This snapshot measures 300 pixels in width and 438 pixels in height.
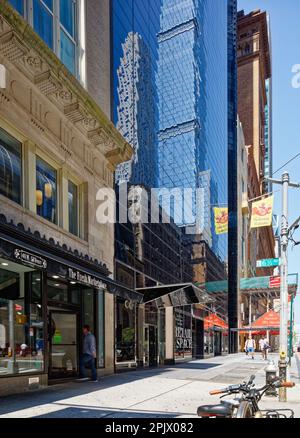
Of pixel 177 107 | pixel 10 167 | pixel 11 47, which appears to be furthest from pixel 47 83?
pixel 177 107

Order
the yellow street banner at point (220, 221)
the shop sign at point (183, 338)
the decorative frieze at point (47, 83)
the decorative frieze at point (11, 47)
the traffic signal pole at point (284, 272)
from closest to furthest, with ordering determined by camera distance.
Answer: the decorative frieze at point (11, 47)
the decorative frieze at point (47, 83)
the traffic signal pole at point (284, 272)
the shop sign at point (183, 338)
the yellow street banner at point (220, 221)

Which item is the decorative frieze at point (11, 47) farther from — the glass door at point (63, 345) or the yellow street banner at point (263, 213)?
the yellow street banner at point (263, 213)

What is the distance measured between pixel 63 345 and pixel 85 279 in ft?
10.2

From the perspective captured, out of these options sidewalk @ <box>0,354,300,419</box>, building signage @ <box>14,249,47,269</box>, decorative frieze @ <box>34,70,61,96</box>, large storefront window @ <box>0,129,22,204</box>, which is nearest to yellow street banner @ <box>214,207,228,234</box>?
sidewalk @ <box>0,354,300,419</box>

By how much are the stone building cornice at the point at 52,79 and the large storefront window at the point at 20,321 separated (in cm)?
485

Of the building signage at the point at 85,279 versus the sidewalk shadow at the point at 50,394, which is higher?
the building signage at the point at 85,279

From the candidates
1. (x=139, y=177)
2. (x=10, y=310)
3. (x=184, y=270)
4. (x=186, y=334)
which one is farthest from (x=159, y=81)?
(x=10, y=310)

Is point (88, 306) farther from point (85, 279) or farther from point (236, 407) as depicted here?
point (236, 407)

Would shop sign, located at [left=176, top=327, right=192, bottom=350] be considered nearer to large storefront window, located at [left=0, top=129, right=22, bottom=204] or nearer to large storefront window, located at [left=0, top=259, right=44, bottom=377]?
large storefront window, located at [left=0, top=259, right=44, bottom=377]

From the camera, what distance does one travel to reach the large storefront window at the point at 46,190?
39.8 ft

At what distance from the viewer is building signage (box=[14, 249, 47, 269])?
8613mm

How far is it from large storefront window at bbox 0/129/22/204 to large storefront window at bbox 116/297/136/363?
7259mm

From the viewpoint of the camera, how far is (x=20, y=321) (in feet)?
35.5

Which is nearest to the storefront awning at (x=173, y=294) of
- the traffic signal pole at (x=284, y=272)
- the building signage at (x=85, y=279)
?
the traffic signal pole at (x=284, y=272)
